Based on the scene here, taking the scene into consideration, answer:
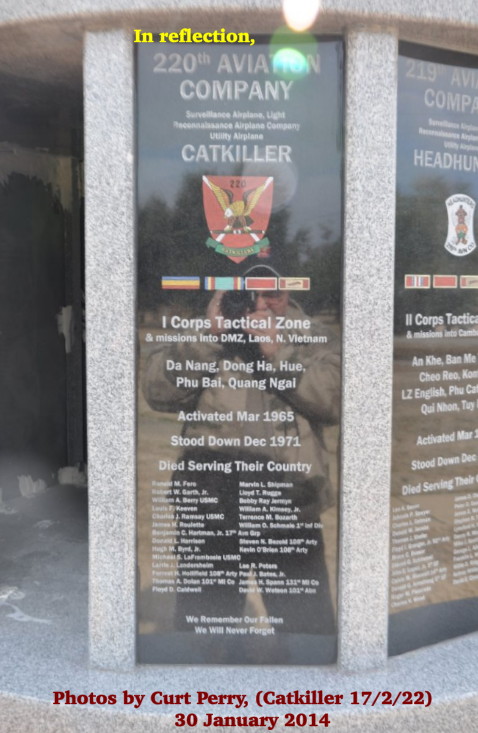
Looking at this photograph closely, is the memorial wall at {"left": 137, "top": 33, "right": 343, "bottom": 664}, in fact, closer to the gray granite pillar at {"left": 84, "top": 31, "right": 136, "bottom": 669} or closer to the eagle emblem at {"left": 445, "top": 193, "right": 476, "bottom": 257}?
the gray granite pillar at {"left": 84, "top": 31, "right": 136, "bottom": 669}

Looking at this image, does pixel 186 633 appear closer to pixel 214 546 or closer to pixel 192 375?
pixel 214 546

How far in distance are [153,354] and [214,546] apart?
3.14 feet

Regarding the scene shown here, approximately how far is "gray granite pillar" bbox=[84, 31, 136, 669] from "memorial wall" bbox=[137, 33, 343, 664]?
0.07 metres

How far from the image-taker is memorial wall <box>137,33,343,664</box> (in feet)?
10.7

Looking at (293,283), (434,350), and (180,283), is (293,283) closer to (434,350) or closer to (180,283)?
(180,283)

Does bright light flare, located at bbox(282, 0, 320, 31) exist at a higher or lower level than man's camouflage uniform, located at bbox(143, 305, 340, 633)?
higher

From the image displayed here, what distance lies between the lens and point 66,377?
6855mm

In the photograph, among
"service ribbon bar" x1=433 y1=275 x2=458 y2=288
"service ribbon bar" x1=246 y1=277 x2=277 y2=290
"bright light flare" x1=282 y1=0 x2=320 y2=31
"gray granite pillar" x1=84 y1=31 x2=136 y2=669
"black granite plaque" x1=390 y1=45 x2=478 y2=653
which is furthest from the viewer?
"service ribbon bar" x1=433 y1=275 x2=458 y2=288

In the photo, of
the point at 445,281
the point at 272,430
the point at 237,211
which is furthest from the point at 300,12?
the point at 272,430

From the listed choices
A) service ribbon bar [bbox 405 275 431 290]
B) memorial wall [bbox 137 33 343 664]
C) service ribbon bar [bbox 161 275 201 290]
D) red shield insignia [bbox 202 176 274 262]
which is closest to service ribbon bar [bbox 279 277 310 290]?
memorial wall [bbox 137 33 343 664]

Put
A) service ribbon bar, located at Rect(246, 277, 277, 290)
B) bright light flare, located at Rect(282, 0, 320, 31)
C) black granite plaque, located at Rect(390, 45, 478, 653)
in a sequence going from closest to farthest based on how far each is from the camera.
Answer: bright light flare, located at Rect(282, 0, 320, 31) < service ribbon bar, located at Rect(246, 277, 277, 290) < black granite plaque, located at Rect(390, 45, 478, 653)

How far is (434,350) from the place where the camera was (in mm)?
3615

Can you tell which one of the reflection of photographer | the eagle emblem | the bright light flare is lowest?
the reflection of photographer

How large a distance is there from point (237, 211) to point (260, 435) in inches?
40.6
